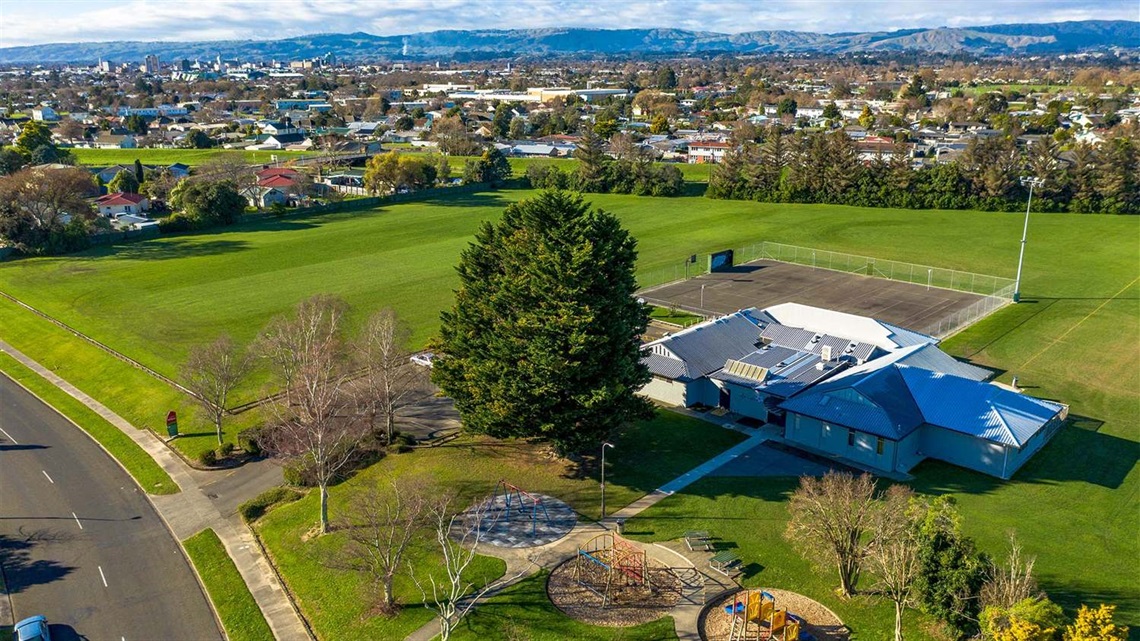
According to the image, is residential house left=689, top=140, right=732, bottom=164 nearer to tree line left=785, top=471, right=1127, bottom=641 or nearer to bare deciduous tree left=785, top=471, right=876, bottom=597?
bare deciduous tree left=785, top=471, right=876, bottom=597

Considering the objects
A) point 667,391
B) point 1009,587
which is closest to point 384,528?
point 667,391

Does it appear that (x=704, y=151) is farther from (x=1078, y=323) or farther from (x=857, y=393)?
(x=857, y=393)

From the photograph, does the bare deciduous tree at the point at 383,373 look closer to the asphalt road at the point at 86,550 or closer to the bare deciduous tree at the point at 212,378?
the bare deciduous tree at the point at 212,378

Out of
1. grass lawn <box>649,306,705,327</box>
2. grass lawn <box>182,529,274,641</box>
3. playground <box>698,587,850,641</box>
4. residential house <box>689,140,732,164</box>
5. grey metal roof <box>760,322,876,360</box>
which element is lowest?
grass lawn <box>182,529,274,641</box>

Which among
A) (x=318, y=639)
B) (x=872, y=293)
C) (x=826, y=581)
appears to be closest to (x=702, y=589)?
(x=826, y=581)

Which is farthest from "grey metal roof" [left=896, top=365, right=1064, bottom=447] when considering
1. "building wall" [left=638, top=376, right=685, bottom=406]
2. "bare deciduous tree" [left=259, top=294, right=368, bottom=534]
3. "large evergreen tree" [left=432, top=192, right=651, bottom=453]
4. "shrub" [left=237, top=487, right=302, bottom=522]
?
"shrub" [left=237, top=487, right=302, bottom=522]

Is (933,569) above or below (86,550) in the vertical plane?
above
